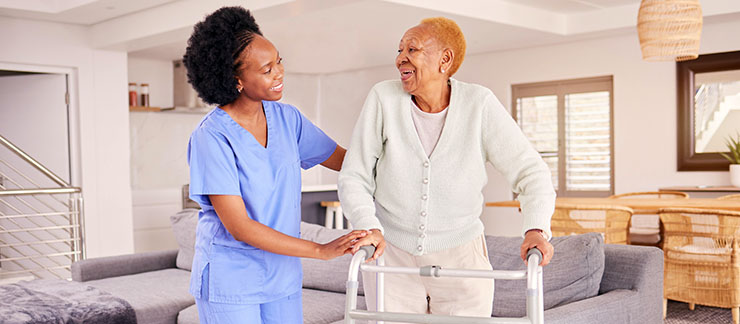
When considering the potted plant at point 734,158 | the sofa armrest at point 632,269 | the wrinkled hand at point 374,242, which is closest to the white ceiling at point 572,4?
the potted plant at point 734,158

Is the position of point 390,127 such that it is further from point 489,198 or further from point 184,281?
point 489,198

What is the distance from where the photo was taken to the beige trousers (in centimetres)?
163

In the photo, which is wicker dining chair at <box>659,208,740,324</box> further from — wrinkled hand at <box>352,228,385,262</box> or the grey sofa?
wrinkled hand at <box>352,228,385,262</box>

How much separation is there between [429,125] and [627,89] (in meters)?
6.17

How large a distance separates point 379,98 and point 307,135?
23cm

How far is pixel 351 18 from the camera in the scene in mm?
6266

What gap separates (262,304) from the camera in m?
1.63

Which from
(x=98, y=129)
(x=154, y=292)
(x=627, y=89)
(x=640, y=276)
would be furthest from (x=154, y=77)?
(x=640, y=276)

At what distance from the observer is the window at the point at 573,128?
7562mm

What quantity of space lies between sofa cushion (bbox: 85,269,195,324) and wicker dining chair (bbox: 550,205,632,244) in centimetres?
237

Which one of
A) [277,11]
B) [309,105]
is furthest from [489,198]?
[277,11]

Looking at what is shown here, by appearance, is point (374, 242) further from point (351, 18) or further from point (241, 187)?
point (351, 18)

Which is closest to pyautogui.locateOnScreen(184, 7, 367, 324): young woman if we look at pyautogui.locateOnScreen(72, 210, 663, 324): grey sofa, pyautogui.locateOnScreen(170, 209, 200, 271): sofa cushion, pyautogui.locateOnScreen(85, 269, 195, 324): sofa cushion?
pyautogui.locateOnScreen(72, 210, 663, 324): grey sofa

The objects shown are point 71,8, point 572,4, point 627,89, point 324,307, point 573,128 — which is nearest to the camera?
point 324,307
